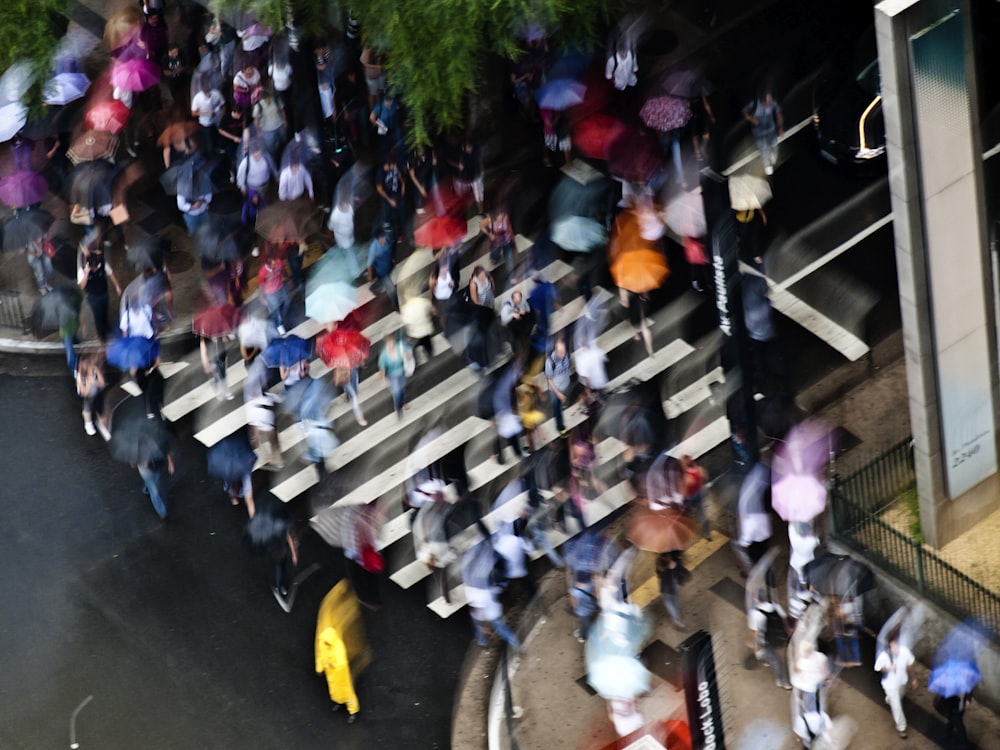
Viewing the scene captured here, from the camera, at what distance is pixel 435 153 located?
34125mm

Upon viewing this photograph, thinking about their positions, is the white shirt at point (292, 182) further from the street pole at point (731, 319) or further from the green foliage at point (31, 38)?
the street pole at point (731, 319)

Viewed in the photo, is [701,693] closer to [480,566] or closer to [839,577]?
[839,577]

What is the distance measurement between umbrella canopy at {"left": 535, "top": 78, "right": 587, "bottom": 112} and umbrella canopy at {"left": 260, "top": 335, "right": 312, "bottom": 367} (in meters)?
5.34

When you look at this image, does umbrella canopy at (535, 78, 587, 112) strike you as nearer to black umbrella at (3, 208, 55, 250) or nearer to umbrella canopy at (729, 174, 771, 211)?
umbrella canopy at (729, 174, 771, 211)

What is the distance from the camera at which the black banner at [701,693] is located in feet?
80.4

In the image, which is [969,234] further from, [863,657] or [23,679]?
[23,679]

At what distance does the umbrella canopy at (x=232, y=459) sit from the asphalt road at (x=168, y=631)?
1291 millimetres

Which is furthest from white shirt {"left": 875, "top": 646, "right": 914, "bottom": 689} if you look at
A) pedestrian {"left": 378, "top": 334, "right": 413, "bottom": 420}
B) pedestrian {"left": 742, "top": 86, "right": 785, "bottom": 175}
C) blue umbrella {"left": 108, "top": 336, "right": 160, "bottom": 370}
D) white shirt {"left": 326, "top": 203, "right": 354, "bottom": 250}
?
blue umbrella {"left": 108, "top": 336, "right": 160, "bottom": 370}

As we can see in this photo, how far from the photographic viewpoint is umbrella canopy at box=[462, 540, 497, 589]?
91.7ft

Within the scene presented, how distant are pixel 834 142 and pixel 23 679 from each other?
13.9 meters

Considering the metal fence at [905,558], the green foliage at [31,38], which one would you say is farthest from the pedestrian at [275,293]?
the metal fence at [905,558]

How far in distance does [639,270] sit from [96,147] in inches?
350

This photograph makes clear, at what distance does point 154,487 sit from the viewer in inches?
1215

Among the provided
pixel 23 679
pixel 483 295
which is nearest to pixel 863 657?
pixel 483 295
